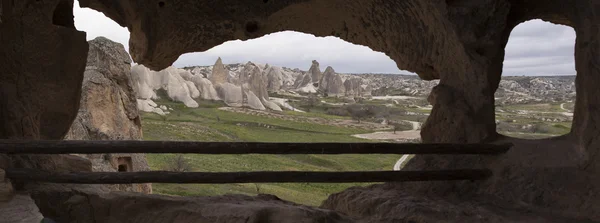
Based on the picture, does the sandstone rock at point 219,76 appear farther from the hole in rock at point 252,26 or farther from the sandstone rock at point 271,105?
the hole in rock at point 252,26

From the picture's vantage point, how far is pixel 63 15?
5.37 metres

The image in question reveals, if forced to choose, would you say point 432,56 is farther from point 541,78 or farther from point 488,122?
point 541,78

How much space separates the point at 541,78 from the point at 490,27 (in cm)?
8736

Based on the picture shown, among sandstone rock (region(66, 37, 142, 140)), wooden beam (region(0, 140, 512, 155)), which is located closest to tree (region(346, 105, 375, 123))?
sandstone rock (region(66, 37, 142, 140))

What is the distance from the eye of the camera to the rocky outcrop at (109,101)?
12.5m

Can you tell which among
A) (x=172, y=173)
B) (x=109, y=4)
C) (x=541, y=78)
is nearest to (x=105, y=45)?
(x=109, y=4)

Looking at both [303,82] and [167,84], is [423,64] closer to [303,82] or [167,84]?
[167,84]

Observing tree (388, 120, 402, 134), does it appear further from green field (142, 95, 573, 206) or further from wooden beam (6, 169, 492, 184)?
wooden beam (6, 169, 492, 184)

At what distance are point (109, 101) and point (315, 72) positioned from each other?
2914 inches

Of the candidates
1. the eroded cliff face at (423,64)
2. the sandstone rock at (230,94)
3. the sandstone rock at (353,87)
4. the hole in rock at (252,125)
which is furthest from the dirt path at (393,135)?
the sandstone rock at (353,87)

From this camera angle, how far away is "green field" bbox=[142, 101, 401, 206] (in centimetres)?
1411

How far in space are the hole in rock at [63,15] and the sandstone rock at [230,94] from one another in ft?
131

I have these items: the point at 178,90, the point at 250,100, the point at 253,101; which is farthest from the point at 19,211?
the point at 250,100

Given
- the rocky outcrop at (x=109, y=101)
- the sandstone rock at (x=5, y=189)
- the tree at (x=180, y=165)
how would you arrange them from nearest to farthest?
the sandstone rock at (x=5, y=189) → the rocky outcrop at (x=109, y=101) → the tree at (x=180, y=165)
